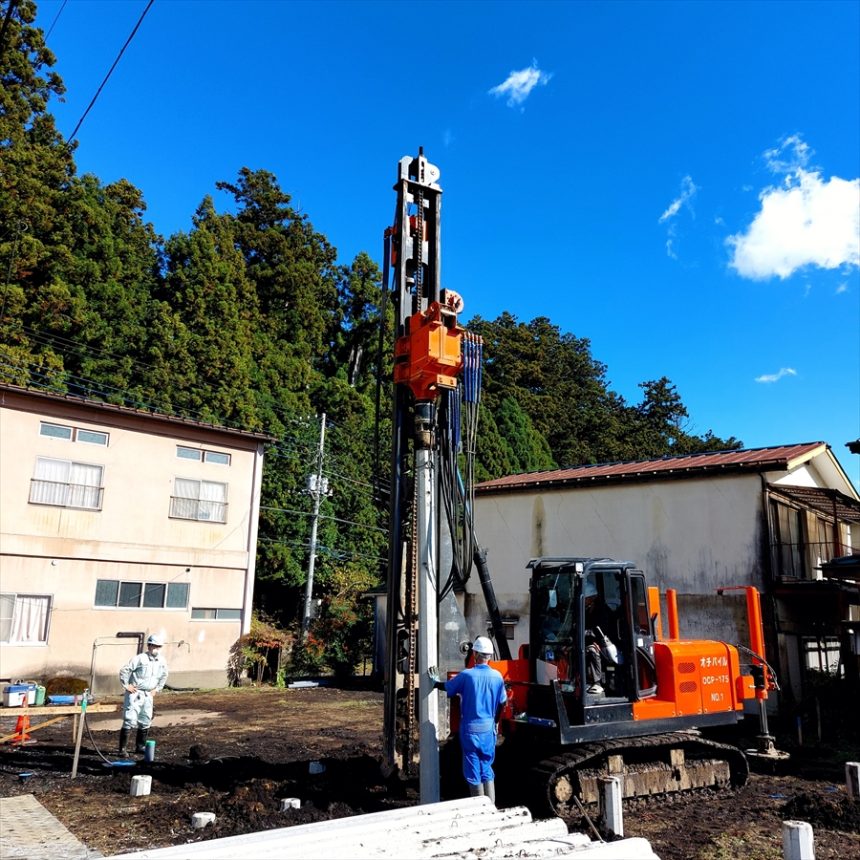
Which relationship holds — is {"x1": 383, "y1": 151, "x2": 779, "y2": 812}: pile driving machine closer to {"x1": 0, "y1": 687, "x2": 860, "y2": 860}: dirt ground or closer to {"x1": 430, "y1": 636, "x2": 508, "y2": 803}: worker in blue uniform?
{"x1": 430, "y1": 636, "x2": 508, "y2": 803}: worker in blue uniform

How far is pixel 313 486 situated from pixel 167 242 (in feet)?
54.6

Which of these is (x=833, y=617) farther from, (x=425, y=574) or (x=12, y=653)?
(x=12, y=653)

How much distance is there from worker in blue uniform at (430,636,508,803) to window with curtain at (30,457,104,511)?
15911 mm

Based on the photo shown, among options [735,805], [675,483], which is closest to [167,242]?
[675,483]

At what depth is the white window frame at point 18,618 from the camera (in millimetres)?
17984

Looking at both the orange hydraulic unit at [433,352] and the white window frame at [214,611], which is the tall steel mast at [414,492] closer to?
the orange hydraulic unit at [433,352]

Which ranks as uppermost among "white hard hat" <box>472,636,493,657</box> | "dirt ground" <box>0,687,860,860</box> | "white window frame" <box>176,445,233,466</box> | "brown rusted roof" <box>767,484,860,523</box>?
"white window frame" <box>176,445,233,466</box>

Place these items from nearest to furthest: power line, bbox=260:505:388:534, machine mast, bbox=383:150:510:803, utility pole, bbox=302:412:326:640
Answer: machine mast, bbox=383:150:510:803 < utility pole, bbox=302:412:326:640 < power line, bbox=260:505:388:534

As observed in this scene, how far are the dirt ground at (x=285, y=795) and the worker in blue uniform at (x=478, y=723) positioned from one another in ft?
3.93

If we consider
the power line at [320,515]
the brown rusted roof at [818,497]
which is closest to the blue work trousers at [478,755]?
the brown rusted roof at [818,497]

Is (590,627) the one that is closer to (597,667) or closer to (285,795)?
(597,667)

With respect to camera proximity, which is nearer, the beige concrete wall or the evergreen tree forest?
the beige concrete wall

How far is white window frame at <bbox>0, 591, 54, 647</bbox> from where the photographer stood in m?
18.0

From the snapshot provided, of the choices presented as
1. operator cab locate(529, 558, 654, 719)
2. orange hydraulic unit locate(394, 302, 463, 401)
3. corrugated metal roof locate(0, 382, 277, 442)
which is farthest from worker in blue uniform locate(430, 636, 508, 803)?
corrugated metal roof locate(0, 382, 277, 442)
